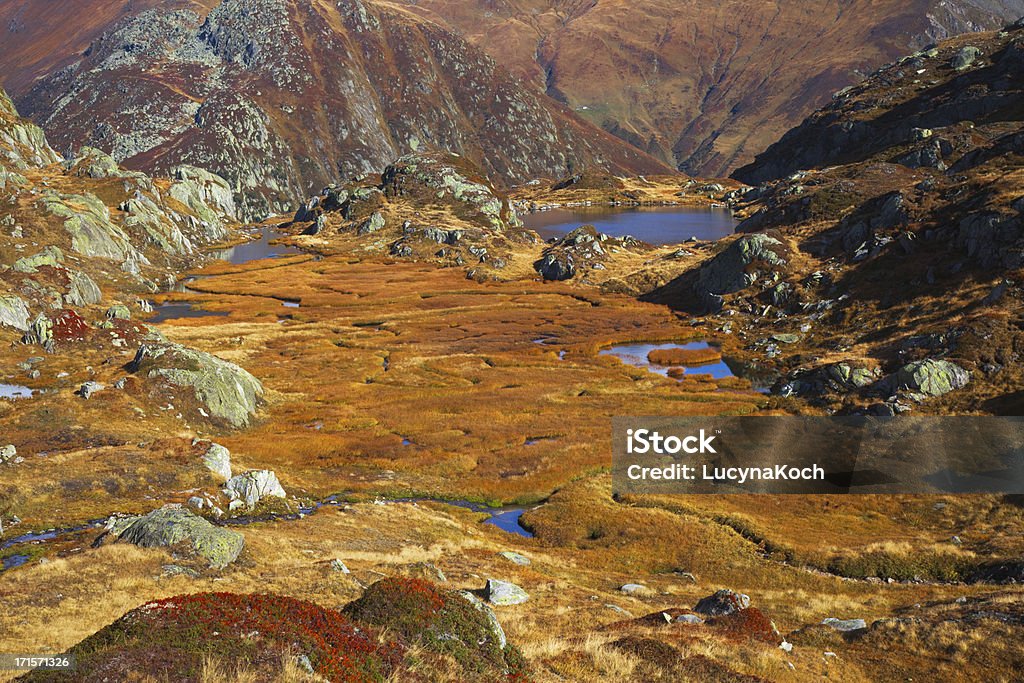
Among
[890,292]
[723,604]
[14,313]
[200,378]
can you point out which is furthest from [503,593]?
[890,292]

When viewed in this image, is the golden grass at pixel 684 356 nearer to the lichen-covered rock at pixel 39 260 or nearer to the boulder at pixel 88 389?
the boulder at pixel 88 389

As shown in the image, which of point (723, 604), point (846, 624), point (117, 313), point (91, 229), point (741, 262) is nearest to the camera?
point (846, 624)

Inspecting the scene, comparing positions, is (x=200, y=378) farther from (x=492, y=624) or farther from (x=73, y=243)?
(x=73, y=243)

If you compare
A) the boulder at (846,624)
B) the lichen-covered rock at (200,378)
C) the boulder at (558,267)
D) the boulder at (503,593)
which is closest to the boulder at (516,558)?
the boulder at (503,593)

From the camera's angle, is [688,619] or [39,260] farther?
[39,260]

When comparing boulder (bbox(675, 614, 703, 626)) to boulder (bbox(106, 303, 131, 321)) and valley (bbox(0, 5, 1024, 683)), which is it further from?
boulder (bbox(106, 303, 131, 321))

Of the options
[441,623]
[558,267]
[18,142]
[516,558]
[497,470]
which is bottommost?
[558,267]

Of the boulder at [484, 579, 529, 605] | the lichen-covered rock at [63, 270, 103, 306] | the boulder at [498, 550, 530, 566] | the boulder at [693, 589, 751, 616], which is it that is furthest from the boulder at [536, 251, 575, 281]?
the boulder at [484, 579, 529, 605]
